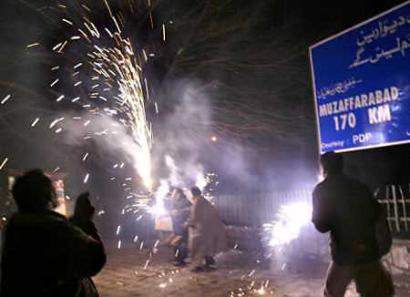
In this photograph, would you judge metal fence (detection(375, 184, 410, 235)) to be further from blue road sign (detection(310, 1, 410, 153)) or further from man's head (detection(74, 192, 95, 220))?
man's head (detection(74, 192, 95, 220))

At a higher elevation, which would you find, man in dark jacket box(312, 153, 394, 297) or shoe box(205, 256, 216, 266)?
man in dark jacket box(312, 153, 394, 297)

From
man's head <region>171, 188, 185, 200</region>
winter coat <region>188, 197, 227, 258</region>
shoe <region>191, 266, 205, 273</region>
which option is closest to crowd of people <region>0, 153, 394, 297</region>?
shoe <region>191, 266, 205, 273</region>

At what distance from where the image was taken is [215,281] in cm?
799

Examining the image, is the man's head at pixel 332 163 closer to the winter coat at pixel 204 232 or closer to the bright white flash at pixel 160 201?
the winter coat at pixel 204 232

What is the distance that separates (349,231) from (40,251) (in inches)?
99.1

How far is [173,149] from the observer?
54.4 ft

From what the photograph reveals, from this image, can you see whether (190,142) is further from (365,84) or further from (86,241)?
(86,241)

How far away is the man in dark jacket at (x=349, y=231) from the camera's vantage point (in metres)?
3.82

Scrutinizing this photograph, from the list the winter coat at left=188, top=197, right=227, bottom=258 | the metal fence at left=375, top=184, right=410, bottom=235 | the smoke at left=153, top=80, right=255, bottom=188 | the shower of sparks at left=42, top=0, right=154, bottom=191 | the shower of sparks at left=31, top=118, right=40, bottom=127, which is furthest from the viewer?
the shower of sparks at left=31, top=118, right=40, bottom=127

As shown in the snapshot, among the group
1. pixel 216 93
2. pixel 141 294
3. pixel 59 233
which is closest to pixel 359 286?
pixel 59 233

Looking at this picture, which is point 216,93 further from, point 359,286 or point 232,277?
point 359,286

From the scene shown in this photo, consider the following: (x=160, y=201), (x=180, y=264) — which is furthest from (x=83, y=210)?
(x=160, y=201)

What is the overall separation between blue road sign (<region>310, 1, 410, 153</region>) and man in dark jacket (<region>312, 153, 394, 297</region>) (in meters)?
2.81

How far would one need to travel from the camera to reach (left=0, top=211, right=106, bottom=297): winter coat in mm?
2760
